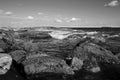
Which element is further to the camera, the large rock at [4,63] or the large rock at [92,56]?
the large rock at [92,56]

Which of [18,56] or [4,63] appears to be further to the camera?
[18,56]

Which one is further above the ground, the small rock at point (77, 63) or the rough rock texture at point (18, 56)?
the rough rock texture at point (18, 56)

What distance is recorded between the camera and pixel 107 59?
12906 mm

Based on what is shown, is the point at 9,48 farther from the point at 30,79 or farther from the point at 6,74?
the point at 30,79

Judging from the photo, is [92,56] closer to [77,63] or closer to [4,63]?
[77,63]

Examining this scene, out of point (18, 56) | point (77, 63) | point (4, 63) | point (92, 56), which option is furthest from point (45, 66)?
point (92, 56)

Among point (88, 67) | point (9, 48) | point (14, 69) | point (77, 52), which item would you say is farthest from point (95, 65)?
point (9, 48)

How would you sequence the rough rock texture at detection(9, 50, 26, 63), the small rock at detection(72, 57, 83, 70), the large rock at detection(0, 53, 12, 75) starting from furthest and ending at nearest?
the rough rock texture at detection(9, 50, 26, 63) → the small rock at detection(72, 57, 83, 70) → the large rock at detection(0, 53, 12, 75)

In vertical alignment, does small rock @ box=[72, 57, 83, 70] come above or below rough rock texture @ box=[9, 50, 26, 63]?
below

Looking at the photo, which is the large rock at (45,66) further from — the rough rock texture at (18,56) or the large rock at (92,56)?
the large rock at (92,56)

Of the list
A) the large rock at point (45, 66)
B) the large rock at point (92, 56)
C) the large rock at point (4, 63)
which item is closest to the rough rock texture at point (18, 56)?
the large rock at point (4, 63)

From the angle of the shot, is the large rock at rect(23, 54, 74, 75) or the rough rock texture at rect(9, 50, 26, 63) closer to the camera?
the large rock at rect(23, 54, 74, 75)

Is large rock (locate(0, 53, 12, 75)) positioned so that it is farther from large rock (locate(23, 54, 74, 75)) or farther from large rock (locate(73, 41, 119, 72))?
large rock (locate(73, 41, 119, 72))

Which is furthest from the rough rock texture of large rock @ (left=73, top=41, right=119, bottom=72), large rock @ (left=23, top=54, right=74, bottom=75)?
large rock @ (left=73, top=41, right=119, bottom=72)
